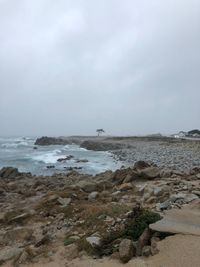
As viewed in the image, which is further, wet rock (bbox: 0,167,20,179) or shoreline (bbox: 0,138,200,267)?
wet rock (bbox: 0,167,20,179)

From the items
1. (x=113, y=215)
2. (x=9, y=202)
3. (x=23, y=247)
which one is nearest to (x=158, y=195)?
(x=113, y=215)

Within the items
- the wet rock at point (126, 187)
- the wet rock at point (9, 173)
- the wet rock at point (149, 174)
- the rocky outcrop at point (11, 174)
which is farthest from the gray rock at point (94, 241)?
the wet rock at point (9, 173)

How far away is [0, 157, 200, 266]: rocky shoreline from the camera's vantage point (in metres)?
6.82

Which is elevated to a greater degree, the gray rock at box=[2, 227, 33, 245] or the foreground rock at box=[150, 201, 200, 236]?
the foreground rock at box=[150, 201, 200, 236]

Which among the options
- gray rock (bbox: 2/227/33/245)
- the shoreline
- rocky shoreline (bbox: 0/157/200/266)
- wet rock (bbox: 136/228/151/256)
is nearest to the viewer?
wet rock (bbox: 136/228/151/256)

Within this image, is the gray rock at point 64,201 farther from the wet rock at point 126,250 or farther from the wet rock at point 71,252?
the wet rock at point 126,250

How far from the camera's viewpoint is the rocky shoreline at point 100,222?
682cm

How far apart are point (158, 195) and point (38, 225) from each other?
12.1ft

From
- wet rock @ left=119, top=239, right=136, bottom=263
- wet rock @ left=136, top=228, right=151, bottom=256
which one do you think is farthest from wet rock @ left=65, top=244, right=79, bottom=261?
wet rock @ left=136, top=228, right=151, bottom=256

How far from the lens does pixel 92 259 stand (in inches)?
259

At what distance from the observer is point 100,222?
8531 millimetres

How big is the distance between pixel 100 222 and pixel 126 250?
2.19 metres

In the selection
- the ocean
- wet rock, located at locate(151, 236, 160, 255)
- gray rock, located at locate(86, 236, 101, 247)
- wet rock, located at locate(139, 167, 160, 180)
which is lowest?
the ocean

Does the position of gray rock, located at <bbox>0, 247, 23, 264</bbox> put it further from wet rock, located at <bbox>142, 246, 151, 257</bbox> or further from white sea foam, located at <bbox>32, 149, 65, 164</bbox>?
white sea foam, located at <bbox>32, 149, 65, 164</bbox>
